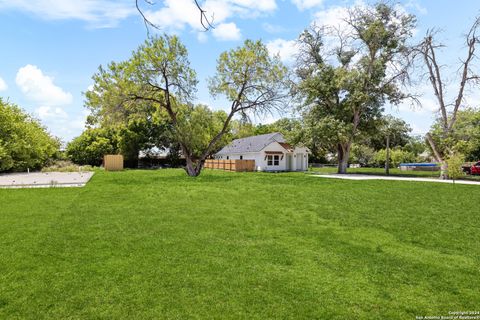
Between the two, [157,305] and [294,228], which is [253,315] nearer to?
[157,305]

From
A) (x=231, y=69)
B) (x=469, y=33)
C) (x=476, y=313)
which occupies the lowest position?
(x=476, y=313)

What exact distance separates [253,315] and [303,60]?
98.4ft

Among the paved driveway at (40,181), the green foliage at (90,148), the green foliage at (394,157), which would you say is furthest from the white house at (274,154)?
the paved driveway at (40,181)

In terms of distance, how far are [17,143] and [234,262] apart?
26.7 m

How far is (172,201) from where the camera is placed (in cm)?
1098

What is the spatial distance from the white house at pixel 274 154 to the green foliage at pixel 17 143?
20.4 metres

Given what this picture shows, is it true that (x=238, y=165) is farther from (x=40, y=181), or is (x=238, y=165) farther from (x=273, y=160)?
(x=40, y=181)

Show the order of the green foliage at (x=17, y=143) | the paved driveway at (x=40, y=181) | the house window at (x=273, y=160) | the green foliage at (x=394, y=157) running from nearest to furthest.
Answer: the paved driveway at (x=40, y=181), the green foliage at (x=17, y=143), the house window at (x=273, y=160), the green foliage at (x=394, y=157)

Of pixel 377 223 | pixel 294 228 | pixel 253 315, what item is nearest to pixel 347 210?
pixel 377 223

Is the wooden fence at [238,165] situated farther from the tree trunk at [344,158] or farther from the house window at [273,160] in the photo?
the tree trunk at [344,158]

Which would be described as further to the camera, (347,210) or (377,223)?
(347,210)

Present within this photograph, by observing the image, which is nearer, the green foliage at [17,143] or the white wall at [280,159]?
the green foliage at [17,143]

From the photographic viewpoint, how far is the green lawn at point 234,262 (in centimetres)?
361

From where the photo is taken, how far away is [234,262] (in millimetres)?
4996
